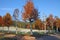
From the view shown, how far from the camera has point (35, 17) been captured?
98.7 feet

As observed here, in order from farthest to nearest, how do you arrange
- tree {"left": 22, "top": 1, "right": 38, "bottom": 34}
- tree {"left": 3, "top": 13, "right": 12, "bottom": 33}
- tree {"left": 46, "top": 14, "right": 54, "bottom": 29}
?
tree {"left": 46, "top": 14, "right": 54, "bottom": 29}
tree {"left": 3, "top": 13, "right": 12, "bottom": 33}
tree {"left": 22, "top": 1, "right": 38, "bottom": 34}

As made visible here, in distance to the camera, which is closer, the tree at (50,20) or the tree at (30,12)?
the tree at (30,12)

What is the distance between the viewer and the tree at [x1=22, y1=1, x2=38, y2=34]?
96.5 ft

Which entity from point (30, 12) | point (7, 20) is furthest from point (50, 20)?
point (30, 12)

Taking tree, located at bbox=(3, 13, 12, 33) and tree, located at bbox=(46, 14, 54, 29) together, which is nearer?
tree, located at bbox=(3, 13, 12, 33)

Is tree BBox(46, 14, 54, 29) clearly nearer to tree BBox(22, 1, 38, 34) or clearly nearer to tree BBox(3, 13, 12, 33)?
tree BBox(3, 13, 12, 33)

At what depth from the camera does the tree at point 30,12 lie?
29422 millimetres

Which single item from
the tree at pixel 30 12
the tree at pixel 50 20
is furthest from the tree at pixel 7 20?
the tree at pixel 30 12

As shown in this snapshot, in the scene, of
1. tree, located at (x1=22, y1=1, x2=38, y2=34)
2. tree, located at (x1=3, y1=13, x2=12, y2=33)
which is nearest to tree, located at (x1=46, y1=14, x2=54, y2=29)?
tree, located at (x1=3, y1=13, x2=12, y2=33)

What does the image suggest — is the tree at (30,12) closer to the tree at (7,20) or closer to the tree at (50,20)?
the tree at (7,20)

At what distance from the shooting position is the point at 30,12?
97.6 feet

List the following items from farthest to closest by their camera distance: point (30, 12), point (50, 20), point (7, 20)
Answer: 1. point (50, 20)
2. point (7, 20)
3. point (30, 12)

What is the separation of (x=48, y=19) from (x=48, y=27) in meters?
6.08

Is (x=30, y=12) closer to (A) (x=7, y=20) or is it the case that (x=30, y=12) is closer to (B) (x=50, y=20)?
(A) (x=7, y=20)
